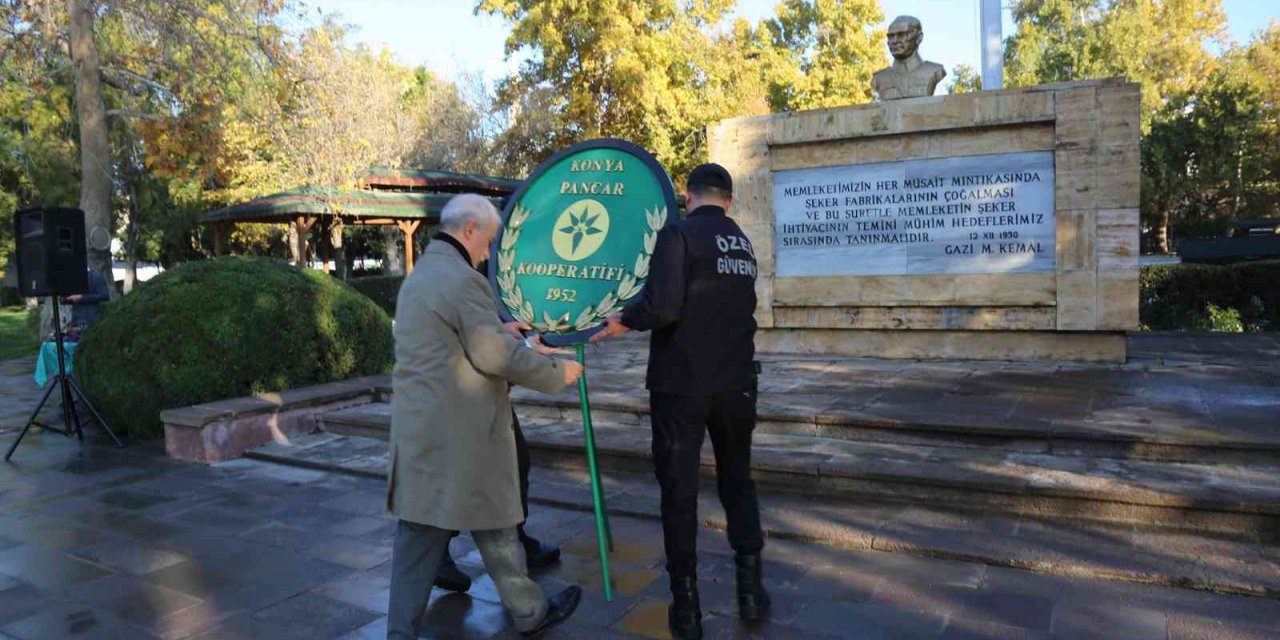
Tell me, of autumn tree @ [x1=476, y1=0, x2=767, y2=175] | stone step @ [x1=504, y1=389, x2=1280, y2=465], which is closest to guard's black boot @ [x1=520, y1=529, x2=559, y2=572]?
stone step @ [x1=504, y1=389, x2=1280, y2=465]

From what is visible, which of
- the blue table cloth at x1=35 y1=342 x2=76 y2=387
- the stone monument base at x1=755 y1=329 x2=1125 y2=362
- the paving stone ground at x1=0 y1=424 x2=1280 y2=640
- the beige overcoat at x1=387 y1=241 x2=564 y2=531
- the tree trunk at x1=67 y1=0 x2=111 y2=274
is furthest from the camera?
the tree trunk at x1=67 y1=0 x2=111 y2=274

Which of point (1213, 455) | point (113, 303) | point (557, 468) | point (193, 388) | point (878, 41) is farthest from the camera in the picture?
point (878, 41)

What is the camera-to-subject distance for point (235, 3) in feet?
44.7

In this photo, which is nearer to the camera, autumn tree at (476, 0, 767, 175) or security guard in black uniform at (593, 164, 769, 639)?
security guard in black uniform at (593, 164, 769, 639)

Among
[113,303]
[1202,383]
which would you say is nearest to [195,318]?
[113,303]

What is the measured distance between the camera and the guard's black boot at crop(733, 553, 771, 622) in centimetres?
353

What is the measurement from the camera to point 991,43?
32.8 feet

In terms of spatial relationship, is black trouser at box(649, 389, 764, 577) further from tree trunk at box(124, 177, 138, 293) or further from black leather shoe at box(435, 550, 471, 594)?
tree trunk at box(124, 177, 138, 293)

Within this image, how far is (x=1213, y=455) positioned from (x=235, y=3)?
1392cm

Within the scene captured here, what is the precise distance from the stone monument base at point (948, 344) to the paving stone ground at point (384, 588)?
13.5 feet

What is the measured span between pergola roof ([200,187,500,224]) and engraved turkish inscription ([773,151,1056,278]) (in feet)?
38.4

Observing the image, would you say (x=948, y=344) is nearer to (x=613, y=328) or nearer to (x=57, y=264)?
(x=613, y=328)

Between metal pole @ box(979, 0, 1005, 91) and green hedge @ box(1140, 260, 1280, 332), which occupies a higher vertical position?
metal pole @ box(979, 0, 1005, 91)

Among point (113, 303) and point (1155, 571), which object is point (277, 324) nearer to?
point (113, 303)
